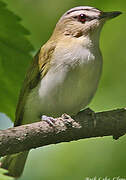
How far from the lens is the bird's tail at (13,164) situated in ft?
16.9

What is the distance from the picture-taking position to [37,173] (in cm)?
588

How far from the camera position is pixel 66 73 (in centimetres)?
478

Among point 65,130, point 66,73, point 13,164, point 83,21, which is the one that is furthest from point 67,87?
point 13,164

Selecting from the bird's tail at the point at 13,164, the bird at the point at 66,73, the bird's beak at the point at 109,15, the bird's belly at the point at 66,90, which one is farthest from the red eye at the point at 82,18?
the bird's tail at the point at 13,164

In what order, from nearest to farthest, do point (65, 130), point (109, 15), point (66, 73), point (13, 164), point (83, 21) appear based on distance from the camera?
point (65, 130), point (66, 73), point (109, 15), point (13, 164), point (83, 21)

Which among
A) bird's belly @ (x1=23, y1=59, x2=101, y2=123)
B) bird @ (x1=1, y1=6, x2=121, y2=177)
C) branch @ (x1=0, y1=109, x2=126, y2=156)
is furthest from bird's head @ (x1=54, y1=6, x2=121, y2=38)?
branch @ (x1=0, y1=109, x2=126, y2=156)

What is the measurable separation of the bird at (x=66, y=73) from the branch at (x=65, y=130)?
29.5 inches

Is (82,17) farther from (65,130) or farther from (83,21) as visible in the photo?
(65,130)

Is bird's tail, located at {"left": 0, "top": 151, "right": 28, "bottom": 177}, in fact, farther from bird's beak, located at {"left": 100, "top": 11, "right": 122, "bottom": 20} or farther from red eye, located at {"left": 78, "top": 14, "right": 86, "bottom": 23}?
bird's beak, located at {"left": 100, "top": 11, "right": 122, "bottom": 20}

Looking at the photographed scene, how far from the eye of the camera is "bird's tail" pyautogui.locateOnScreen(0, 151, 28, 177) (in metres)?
5.14

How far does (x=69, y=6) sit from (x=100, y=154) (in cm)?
246

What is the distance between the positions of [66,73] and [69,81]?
10cm

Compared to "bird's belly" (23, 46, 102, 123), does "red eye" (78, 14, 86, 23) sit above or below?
above

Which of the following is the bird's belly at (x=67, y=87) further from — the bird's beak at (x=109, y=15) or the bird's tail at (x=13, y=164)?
the bird's tail at (x=13, y=164)
